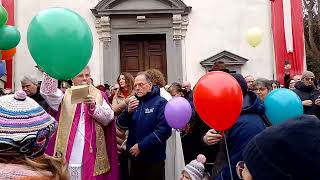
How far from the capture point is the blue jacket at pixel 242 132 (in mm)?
3168

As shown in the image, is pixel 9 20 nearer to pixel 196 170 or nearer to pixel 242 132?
pixel 196 170

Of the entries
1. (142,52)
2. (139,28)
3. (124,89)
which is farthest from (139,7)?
(124,89)

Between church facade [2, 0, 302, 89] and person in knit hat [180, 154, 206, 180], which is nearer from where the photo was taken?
person in knit hat [180, 154, 206, 180]

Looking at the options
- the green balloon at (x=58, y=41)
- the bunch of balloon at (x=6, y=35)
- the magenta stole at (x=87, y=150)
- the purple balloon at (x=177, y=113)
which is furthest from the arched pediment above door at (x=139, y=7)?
the green balloon at (x=58, y=41)

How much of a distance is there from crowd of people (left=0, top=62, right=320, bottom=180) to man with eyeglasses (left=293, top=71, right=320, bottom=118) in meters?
0.01

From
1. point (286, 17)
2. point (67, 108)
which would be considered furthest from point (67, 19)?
point (286, 17)

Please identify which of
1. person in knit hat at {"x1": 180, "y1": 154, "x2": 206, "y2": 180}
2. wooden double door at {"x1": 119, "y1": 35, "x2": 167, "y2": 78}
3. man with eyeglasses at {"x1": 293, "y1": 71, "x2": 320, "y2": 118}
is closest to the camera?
person in knit hat at {"x1": 180, "y1": 154, "x2": 206, "y2": 180}

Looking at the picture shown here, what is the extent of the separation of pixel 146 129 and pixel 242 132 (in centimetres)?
165

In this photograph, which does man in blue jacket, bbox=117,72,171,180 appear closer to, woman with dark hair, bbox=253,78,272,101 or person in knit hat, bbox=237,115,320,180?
woman with dark hair, bbox=253,78,272,101

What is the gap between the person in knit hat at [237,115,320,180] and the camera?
1454mm

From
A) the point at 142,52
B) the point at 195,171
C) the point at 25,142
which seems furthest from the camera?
the point at 142,52

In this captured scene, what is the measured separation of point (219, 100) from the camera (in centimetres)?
356

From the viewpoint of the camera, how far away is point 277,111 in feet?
13.4

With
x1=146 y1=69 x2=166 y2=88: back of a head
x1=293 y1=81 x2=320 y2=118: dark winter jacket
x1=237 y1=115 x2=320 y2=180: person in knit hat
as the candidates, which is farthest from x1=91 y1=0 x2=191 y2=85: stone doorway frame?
x1=237 y1=115 x2=320 y2=180: person in knit hat
